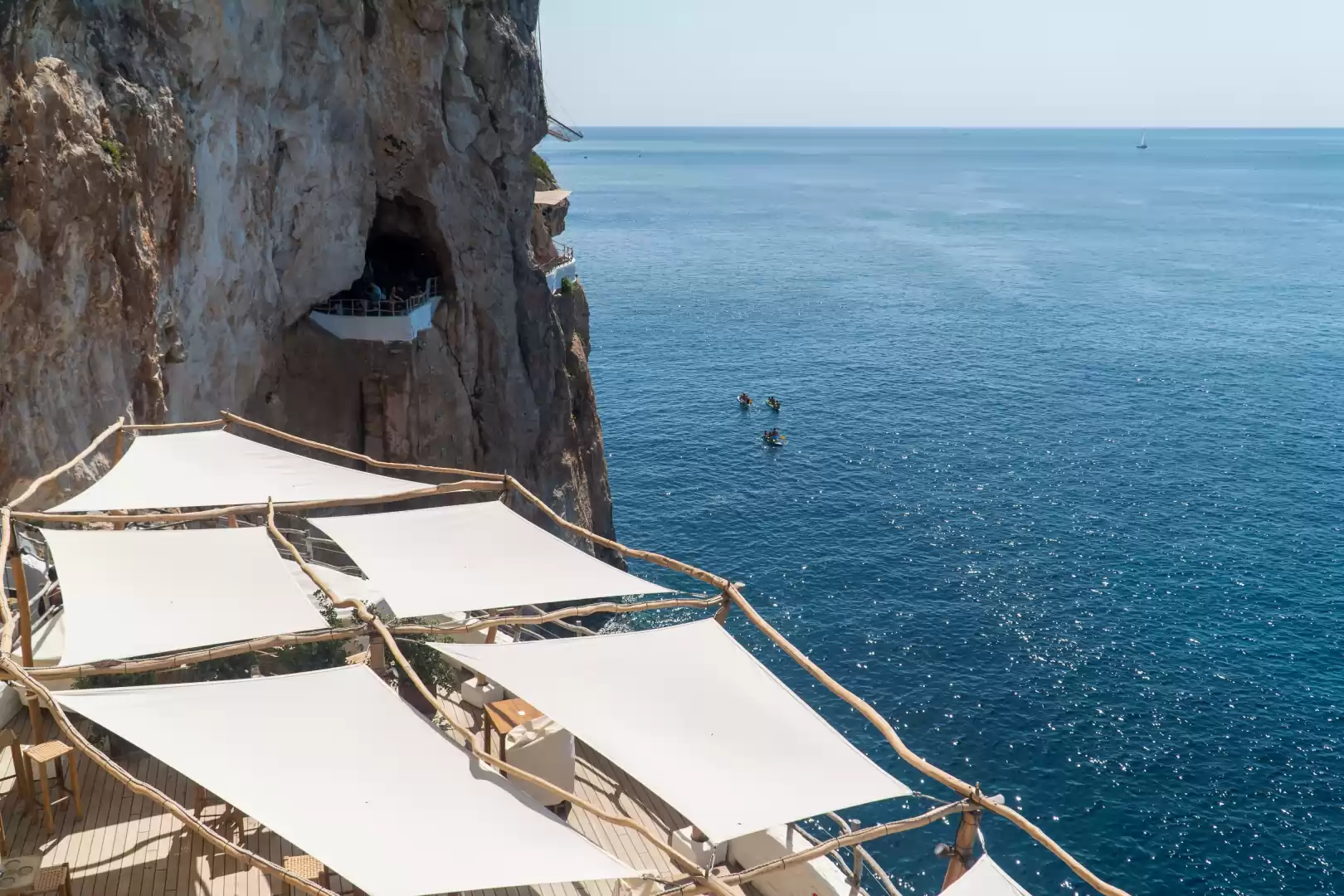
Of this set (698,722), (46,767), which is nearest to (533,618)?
(698,722)

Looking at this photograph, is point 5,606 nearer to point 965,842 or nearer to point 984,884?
point 965,842

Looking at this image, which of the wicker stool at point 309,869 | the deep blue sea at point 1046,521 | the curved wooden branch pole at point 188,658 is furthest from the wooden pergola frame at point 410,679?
the deep blue sea at point 1046,521

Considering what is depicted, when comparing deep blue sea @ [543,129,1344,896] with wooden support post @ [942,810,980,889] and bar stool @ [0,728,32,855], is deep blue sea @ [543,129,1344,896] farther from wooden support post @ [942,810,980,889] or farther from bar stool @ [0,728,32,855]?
bar stool @ [0,728,32,855]

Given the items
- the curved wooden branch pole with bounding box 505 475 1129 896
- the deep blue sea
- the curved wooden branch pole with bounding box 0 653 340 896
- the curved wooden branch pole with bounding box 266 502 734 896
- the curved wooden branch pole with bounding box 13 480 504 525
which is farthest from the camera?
the deep blue sea

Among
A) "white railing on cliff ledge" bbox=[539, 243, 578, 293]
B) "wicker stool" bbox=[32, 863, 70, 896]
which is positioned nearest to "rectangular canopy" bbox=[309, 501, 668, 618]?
"wicker stool" bbox=[32, 863, 70, 896]

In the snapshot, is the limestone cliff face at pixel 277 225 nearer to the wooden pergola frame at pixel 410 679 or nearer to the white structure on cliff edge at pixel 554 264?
the white structure on cliff edge at pixel 554 264
